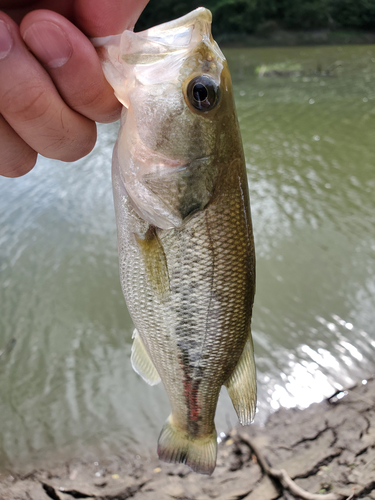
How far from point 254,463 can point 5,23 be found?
8.68ft

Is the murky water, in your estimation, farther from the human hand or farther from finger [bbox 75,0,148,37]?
finger [bbox 75,0,148,37]

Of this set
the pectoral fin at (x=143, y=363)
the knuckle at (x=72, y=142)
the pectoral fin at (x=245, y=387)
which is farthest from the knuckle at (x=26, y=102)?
the pectoral fin at (x=245, y=387)

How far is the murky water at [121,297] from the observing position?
2855mm

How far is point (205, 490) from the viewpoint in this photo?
2275mm

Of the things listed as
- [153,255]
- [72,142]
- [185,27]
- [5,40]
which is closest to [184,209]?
[153,255]

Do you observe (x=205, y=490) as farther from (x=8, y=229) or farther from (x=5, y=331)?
(x=8, y=229)

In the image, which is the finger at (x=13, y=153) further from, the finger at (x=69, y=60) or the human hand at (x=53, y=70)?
the finger at (x=69, y=60)

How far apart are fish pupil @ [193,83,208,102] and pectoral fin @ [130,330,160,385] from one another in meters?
0.98

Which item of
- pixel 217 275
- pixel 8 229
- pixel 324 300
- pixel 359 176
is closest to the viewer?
pixel 217 275

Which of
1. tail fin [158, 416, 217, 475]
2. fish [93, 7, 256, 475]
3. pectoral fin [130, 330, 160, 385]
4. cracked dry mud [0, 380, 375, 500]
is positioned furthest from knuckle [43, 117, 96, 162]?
cracked dry mud [0, 380, 375, 500]

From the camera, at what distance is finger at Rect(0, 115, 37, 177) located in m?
1.11

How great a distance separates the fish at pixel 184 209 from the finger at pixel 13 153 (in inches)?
11.5

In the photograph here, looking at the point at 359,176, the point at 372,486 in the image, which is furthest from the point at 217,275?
the point at 359,176

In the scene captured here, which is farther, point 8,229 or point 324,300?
point 8,229
